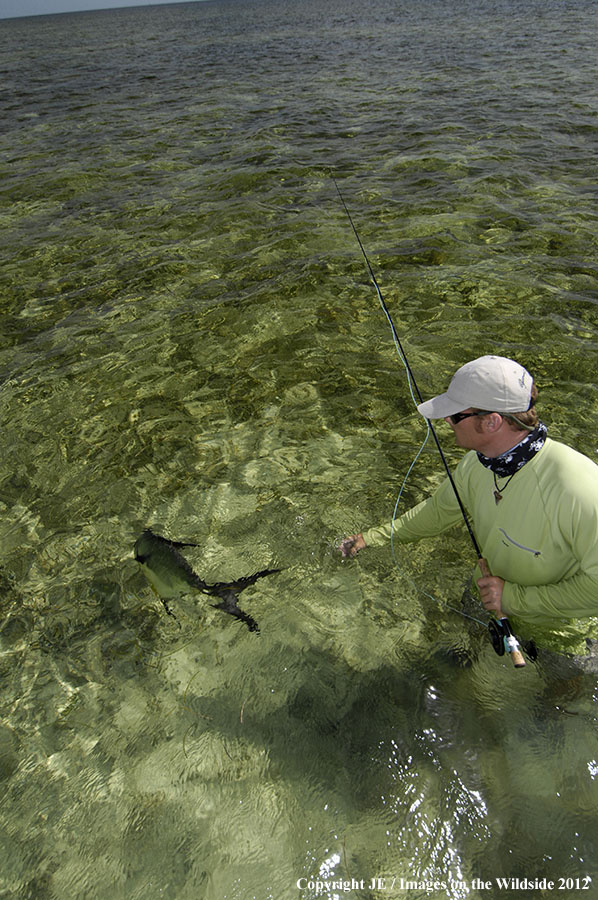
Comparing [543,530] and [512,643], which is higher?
[543,530]

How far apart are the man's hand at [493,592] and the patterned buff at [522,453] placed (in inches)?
26.6

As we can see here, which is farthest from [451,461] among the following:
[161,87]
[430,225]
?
[161,87]

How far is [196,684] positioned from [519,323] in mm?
6106

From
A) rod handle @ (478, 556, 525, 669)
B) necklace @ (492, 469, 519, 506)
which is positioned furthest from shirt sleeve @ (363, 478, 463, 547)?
rod handle @ (478, 556, 525, 669)

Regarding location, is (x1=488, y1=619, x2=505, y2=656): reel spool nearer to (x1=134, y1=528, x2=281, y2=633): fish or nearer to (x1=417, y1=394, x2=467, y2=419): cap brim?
(x1=417, y1=394, x2=467, y2=419): cap brim

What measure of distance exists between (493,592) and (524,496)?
64 cm

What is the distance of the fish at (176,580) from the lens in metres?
4.70

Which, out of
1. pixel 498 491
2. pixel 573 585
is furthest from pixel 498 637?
pixel 498 491

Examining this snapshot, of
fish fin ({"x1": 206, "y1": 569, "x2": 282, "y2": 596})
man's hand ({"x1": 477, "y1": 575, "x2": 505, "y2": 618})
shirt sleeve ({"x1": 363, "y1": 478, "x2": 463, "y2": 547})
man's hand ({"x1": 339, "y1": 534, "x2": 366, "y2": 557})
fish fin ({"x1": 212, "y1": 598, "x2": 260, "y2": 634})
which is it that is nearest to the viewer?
man's hand ({"x1": 477, "y1": 575, "x2": 505, "y2": 618})

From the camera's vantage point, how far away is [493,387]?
9.44 ft

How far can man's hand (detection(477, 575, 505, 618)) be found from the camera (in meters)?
3.29

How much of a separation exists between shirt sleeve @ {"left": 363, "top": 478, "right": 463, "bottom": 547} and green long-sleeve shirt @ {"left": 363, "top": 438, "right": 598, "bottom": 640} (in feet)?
0.29

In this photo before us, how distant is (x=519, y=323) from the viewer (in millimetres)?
7551

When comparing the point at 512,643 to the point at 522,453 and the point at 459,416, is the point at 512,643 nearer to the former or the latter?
the point at 522,453
